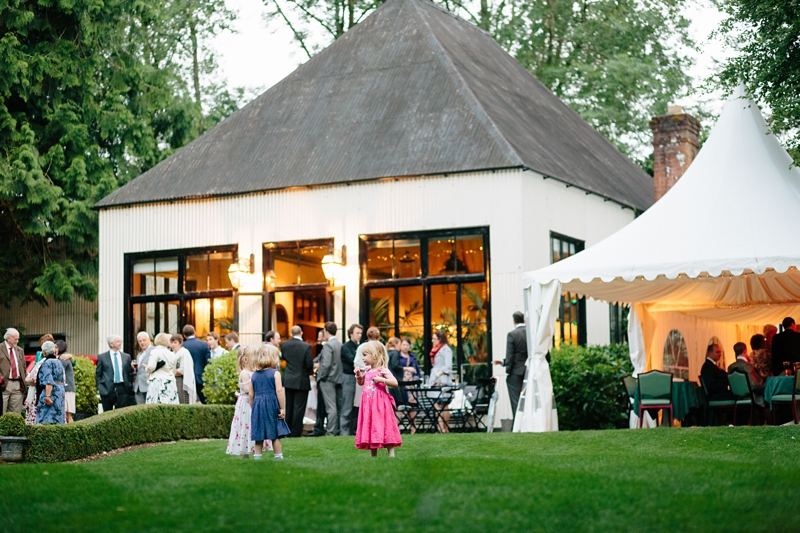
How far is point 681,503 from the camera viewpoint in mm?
8227

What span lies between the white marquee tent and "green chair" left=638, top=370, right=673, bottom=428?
4.09 feet

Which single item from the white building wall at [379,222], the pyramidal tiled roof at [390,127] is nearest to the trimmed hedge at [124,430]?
the white building wall at [379,222]

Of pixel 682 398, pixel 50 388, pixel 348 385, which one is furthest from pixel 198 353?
pixel 682 398

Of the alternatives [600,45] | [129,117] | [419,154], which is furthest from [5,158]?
A: [600,45]

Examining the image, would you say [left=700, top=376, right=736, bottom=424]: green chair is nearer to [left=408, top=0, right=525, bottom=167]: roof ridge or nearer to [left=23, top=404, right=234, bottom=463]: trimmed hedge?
[left=408, top=0, right=525, bottom=167]: roof ridge

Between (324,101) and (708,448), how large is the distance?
13566mm

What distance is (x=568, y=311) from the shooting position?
22.1 meters

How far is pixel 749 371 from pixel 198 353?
28.5ft

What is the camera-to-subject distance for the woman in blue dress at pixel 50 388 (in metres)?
16.7

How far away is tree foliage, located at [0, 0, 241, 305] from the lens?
26.5 m

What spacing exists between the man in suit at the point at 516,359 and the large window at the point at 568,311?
4102mm

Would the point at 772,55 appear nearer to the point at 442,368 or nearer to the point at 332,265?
the point at 442,368

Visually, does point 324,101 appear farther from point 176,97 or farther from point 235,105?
point 235,105

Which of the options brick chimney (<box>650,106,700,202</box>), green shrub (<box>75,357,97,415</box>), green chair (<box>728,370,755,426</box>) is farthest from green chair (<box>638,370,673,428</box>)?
green shrub (<box>75,357,97,415</box>)
